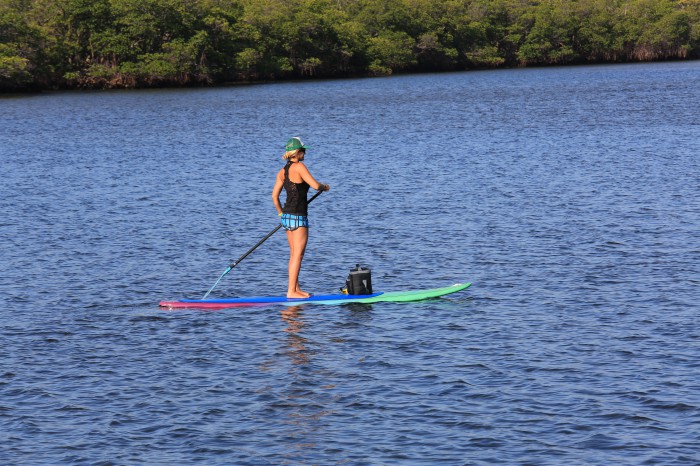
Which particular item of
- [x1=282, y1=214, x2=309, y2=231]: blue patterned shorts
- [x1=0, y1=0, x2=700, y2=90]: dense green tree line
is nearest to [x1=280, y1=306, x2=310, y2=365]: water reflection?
[x1=282, y1=214, x2=309, y2=231]: blue patterned shorts

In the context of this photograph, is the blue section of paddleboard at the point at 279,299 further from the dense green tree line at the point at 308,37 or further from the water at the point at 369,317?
the dense green tree line at the point at 308,37

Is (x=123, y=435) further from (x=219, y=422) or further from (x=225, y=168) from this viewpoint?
(x=225, y=168)

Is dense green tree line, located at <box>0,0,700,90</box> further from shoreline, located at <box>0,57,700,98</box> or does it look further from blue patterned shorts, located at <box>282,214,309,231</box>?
blue patterned shorts, located at <box>282,214,309,231</box>

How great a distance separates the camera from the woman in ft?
53.8

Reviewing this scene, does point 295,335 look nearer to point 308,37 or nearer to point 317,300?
point 317,300

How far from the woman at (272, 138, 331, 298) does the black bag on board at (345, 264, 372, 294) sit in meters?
0.78

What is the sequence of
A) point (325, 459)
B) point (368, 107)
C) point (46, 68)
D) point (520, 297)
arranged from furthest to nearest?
point (46, 68), point (368, 107), point (520, 297), point (325, 459)

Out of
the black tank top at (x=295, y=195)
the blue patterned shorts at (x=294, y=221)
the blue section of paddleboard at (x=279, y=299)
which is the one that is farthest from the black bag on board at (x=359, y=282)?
the black tank top at (x=295, y=195)

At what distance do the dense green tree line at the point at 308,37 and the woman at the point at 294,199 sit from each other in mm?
79589

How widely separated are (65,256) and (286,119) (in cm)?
4316

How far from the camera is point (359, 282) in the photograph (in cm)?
1711

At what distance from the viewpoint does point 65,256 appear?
73.1 feet

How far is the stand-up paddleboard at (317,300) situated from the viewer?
17.1m

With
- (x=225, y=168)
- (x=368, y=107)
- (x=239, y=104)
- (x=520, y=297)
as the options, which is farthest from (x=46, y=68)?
(x=520, y=297)
